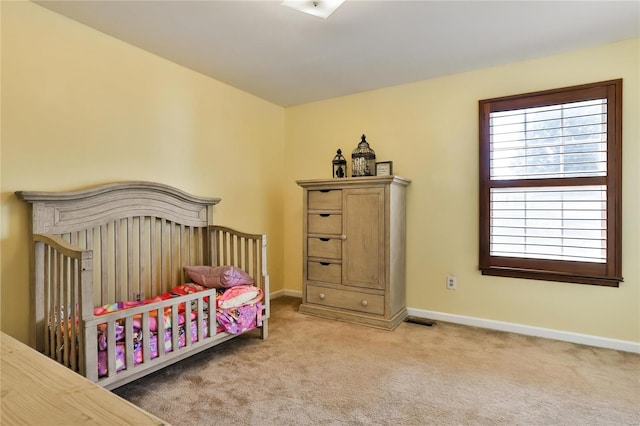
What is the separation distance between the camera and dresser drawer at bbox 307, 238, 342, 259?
3.12 meters

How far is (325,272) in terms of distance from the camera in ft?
10.5

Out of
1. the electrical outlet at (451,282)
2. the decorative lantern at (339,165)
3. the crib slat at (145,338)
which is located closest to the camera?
the crib slat at (145,338)

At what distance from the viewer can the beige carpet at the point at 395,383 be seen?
1.67 meters

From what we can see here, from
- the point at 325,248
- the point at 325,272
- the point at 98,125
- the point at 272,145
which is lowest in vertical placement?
the point at 325,272

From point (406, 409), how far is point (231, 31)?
248 centimetres

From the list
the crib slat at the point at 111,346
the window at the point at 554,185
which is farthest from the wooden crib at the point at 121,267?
the window at the point at 554,185

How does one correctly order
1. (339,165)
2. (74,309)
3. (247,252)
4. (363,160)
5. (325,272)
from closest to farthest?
(74,309) → (247,252) → (325,272) → (363,160) → (339,165)

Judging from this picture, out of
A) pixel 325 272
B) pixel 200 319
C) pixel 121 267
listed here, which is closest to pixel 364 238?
pixel 325 272

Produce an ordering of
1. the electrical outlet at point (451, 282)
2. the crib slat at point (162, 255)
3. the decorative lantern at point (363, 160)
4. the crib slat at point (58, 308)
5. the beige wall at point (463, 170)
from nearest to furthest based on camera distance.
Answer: the crib slat at point (58, 308) < the beige wall at point (463, 170) < the crib slat at point (162, 255) < the electrical outlet at point (451, 282) < the decorative lantern at point (363, 160)

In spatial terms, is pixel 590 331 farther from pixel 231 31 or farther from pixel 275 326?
pixel 231 31

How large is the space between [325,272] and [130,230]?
163cm

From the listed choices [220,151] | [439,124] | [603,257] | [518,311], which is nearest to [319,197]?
[220,151]

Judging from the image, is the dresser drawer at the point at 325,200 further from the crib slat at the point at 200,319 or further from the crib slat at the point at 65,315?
the crib slat at the point at 65,315

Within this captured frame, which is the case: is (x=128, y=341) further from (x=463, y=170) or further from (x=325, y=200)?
(x=463, y=170)
